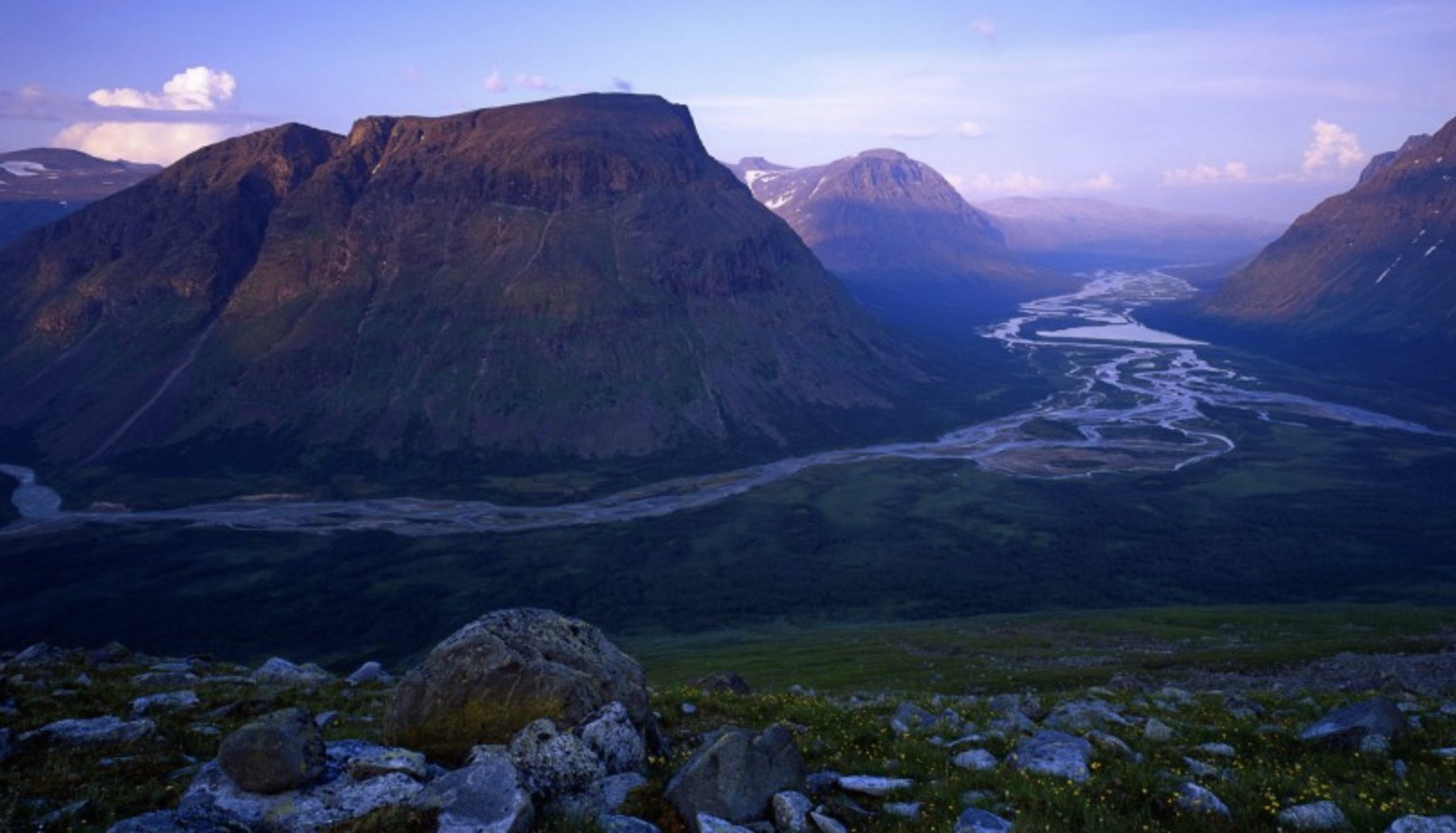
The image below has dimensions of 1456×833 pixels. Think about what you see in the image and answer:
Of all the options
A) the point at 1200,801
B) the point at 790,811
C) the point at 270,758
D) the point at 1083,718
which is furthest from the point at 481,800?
the point at 1083,718

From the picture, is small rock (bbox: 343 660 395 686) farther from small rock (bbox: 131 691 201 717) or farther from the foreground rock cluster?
the foreground rock cluster

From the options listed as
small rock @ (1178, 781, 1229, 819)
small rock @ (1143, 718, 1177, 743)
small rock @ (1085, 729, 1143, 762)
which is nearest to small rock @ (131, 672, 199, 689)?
small rock @ (1085, 729, 1143, 762)

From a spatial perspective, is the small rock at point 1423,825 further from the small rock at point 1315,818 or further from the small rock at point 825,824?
the small rock at point 825,824

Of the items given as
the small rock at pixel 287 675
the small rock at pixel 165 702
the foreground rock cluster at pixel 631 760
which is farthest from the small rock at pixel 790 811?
the small rock at pixel 287 675

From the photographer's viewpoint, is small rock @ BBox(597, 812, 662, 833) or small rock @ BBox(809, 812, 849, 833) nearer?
small rock @ BBox(597, 812, 662, 833)

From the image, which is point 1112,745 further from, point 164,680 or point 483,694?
point 164,680

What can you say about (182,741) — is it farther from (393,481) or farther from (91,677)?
(393,481)
